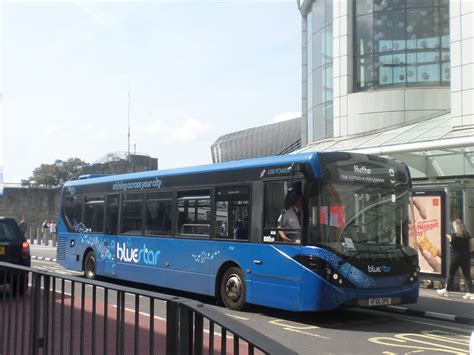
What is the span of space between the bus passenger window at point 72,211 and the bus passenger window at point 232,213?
651 centimetres

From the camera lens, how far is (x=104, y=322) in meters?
4.03

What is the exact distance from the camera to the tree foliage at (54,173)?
236 ft

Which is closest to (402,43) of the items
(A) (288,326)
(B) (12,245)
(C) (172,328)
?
(A) (288,326)

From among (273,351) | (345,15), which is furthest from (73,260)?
(345,15)

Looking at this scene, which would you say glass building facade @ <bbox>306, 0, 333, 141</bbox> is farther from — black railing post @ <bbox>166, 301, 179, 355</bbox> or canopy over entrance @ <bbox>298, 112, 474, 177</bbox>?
black railing post @ <bbox>166, 301, 179, 355</bbox>

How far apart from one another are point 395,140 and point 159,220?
11079mm

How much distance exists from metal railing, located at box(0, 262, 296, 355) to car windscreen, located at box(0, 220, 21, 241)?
605 cm

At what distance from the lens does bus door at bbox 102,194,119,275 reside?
1394 centimetres

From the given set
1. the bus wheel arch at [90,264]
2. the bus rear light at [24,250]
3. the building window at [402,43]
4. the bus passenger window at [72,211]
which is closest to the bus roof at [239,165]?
the bus passenger window at [72,211]

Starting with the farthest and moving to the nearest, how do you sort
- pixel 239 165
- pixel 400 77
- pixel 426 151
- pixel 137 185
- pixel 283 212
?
pixel 400 77
pixel 426 151
pixel 137 185
pixel 239 165
pixel 283 212

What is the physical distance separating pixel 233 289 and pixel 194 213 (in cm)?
196

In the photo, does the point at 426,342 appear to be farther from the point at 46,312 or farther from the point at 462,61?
the point at 462,61

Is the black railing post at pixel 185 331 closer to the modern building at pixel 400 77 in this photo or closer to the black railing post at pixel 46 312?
the black railing post at pixel 46 312

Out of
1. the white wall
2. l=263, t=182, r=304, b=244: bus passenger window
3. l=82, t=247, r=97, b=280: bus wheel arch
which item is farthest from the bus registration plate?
the white wall
